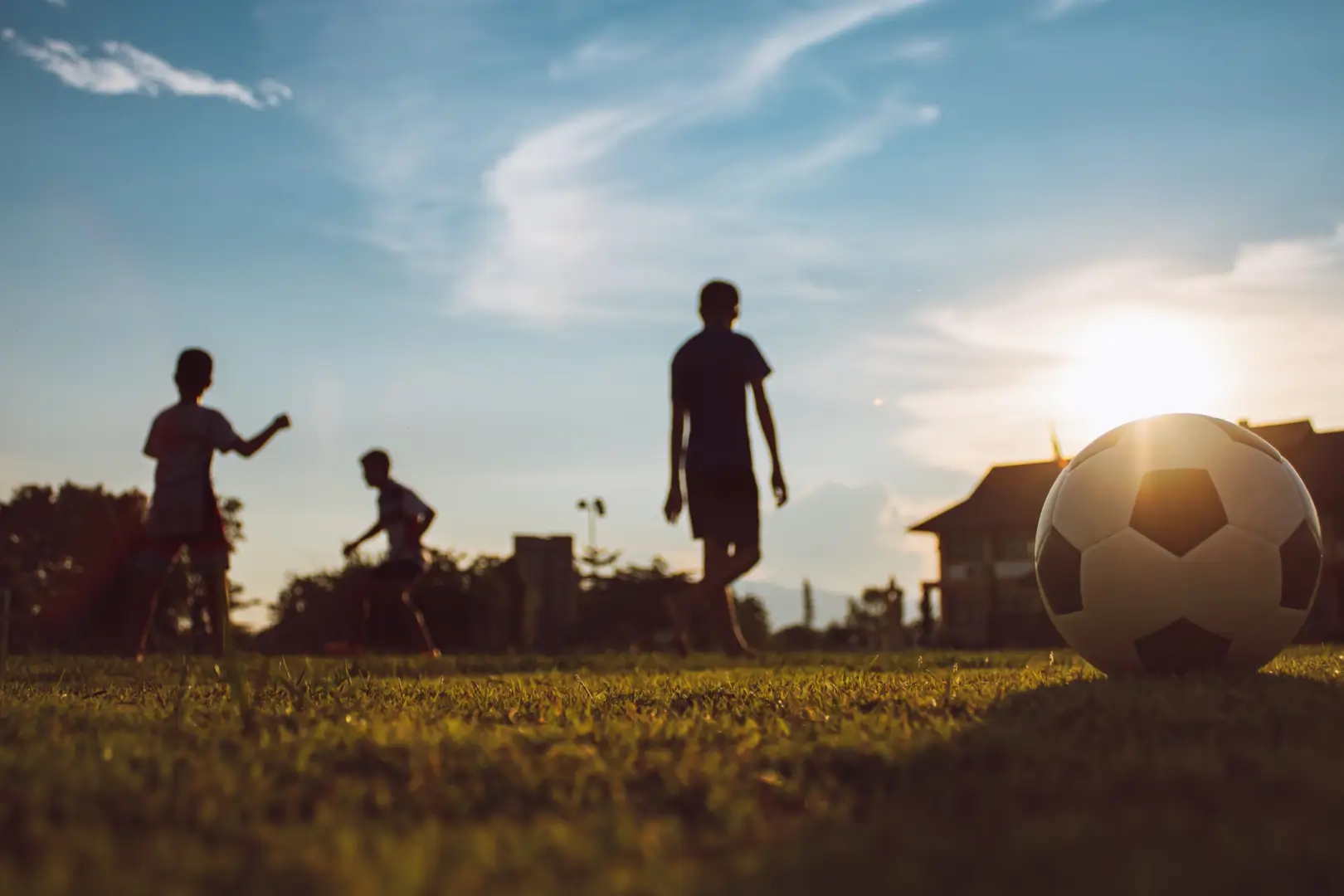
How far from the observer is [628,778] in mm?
2566

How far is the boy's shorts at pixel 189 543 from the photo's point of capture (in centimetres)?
780

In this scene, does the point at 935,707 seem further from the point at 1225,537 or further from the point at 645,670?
the point at 645,670

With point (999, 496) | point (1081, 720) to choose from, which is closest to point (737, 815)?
point (1081, 720)

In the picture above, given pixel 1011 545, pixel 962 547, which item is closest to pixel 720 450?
pixel 1011 545

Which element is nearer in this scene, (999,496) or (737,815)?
(737,815)

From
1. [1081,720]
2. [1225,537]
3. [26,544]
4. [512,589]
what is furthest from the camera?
[26,544]

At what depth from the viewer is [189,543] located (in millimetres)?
7883

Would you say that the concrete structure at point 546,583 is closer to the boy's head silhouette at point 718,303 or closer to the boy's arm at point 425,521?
the boy's arm at point 425,521

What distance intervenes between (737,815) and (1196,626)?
3.43m

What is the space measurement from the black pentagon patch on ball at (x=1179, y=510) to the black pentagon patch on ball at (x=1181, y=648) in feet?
1.07

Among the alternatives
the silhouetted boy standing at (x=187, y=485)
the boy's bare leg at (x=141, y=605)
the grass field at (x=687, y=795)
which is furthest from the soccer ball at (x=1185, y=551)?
the boy's bare leg at (x=141, y=605)

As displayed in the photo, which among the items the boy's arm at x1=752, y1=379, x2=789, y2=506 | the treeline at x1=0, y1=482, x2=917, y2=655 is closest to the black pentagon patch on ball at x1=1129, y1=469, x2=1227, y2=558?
the boy's arm at x1=752, y1=379, x2=789, y2=506

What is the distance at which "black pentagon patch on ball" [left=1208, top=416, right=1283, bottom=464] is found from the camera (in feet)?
17.1

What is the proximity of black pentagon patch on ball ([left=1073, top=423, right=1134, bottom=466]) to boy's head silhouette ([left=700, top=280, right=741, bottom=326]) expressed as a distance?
3.17m
